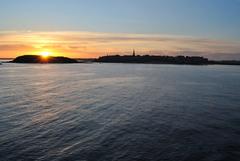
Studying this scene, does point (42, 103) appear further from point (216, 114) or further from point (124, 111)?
point (216, 114)

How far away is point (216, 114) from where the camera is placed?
28.3 meters

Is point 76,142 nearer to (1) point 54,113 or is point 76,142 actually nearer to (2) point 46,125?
(2) point 46,125

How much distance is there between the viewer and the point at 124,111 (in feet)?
97.2

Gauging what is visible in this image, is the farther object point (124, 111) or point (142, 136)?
point (124, 111)

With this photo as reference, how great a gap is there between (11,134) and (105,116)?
927cm

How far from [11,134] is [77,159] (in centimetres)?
695

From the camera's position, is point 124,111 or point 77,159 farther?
point 124,111

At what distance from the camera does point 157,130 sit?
21922 millimetres

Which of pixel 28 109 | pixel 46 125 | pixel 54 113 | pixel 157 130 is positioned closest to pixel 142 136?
pixel 157 130

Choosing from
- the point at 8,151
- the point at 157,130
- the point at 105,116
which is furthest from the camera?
the point at 105,116

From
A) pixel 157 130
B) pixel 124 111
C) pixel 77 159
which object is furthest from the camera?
→ pixel 124 111

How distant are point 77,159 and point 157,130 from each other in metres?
8.15

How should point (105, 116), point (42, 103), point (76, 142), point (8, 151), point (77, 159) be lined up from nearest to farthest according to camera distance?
point (77, 159) → point (8, 151) → point (76, 142) → point (105, 116) → point (42, 103)

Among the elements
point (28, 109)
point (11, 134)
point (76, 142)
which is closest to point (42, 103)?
point (28, 109)
